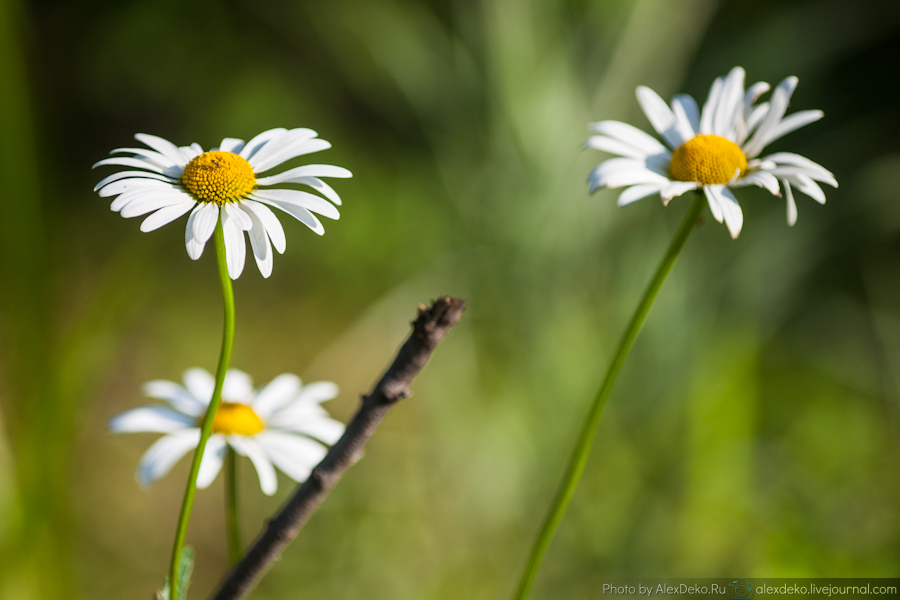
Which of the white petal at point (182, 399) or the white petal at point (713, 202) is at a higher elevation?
the white petal at point (713, 202)

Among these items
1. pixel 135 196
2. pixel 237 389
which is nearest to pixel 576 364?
pixel 237 389

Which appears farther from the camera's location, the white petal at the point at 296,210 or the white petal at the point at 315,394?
the white petal at the point at 315,394

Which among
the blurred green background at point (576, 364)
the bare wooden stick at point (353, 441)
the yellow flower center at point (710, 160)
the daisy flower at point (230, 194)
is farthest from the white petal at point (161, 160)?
the blurred green background at point (576, 364)

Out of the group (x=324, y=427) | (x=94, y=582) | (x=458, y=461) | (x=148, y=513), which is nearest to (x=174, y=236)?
(x=148, y=513)

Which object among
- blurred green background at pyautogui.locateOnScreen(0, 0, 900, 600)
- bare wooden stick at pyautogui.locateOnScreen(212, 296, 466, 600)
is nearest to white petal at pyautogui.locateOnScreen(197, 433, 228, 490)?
bare wooden stick at pyautogui.locateOnScreen(212, 296, 466, 600)

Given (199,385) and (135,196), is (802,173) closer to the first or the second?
(135,196)

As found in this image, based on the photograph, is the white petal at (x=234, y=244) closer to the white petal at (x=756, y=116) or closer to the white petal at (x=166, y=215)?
the white petal at (x=166, y=215)

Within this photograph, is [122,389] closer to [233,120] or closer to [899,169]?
[233,120]
